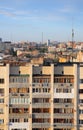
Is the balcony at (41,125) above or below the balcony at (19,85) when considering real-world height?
below

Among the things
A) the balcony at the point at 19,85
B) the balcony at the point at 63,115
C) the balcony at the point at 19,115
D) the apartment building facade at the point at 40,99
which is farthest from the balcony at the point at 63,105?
the balcony at the point at 19,85

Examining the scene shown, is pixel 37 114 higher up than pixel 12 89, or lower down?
lower down

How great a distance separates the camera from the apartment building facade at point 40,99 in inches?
391

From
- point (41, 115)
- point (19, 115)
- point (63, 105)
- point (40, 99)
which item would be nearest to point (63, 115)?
point (63, 105)

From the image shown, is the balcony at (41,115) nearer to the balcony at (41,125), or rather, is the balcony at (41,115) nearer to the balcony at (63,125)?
the balcony at (41,125)

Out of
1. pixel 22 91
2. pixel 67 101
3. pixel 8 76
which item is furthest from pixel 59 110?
pixel 8 76

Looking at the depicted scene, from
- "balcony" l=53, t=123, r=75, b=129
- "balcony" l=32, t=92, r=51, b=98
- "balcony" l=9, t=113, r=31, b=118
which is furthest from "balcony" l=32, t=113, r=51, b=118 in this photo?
"balcony" l=32, t=92, r=51, b=98

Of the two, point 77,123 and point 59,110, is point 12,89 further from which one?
point 77,123

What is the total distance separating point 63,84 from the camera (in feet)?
32.9

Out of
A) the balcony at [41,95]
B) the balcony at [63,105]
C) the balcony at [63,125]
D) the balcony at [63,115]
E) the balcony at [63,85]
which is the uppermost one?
the balcony at [63,85]

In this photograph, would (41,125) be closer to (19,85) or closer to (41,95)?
(41,95)

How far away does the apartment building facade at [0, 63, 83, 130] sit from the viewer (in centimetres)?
992

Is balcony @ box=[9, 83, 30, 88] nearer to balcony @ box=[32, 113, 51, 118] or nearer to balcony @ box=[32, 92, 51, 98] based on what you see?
balcony @ box=[32, 92, 51, 98]

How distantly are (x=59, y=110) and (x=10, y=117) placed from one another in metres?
1.53
